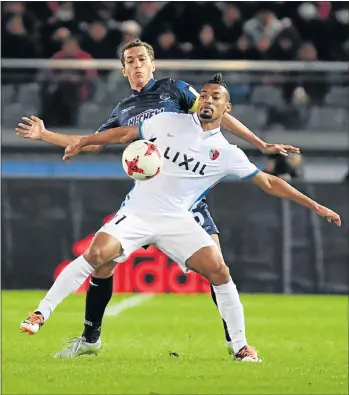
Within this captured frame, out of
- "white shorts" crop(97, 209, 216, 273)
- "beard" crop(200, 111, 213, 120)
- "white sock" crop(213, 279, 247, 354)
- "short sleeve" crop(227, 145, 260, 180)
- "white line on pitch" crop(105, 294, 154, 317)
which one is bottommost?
"white line on pitch" crop(105, 294, 154, 317)

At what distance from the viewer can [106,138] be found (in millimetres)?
8867

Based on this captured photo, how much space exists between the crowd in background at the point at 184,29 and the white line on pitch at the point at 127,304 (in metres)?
4.38

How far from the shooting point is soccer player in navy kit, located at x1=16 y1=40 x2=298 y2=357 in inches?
361

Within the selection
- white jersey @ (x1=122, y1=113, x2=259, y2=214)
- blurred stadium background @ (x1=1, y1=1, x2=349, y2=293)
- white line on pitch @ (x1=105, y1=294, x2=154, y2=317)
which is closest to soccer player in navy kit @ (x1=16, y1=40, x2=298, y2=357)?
white jersey @ (x1=122, y1=113, x2=259, y2=214)

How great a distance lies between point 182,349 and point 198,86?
305 inches

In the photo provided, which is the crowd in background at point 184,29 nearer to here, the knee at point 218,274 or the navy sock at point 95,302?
the navy sock at point 95,302

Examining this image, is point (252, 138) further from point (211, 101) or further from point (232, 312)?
point (232, 312)

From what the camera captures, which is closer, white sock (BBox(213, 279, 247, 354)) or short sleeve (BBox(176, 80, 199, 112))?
white sock (BBox(213, 279, 247, 354))

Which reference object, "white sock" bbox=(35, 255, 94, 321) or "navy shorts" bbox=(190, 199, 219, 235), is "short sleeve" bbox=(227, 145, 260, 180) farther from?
"white sock" bbox=(35, 255, 94, 321)

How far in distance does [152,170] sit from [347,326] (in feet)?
15.4

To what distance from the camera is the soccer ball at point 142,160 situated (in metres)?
8.64

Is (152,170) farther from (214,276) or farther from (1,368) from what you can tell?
(1,368)

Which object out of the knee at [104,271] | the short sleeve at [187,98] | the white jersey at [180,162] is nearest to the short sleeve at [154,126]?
the white jersey at [180,162]

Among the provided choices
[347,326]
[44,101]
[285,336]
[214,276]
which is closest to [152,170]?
[214,276]
